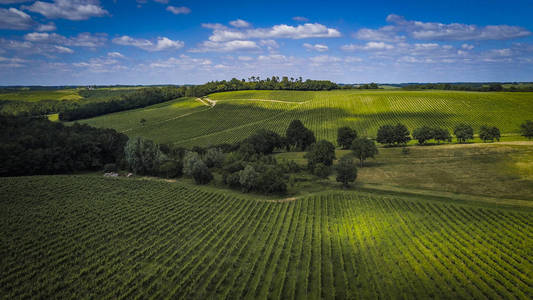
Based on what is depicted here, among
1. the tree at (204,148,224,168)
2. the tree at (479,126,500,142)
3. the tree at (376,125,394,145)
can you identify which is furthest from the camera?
the tree at (376,125,394,145)

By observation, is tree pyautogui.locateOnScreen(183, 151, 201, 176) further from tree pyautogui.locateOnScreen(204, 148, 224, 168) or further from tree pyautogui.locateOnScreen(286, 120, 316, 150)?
tree pyautogui.locateOnScreen(286, 120, 316, 150)

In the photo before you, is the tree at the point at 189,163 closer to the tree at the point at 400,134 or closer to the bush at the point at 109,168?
the bush at the point at 109,168

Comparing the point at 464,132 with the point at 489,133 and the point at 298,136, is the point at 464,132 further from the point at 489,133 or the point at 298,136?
the point at 298,136


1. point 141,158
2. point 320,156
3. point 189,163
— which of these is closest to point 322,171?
→ point 320,156

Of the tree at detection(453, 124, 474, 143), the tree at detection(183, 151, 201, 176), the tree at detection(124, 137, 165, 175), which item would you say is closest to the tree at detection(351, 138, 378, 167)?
the tree at detection(183, 151, 201, 176)

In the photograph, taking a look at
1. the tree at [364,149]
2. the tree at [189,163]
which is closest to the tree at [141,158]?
the tree at [189,163]

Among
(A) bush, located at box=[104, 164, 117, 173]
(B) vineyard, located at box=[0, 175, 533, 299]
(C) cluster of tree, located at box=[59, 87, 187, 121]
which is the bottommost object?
(B) vineyard, located at box=[0, 175, 533, 299]

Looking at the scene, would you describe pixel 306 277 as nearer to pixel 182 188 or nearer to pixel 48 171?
pixel 182 188
